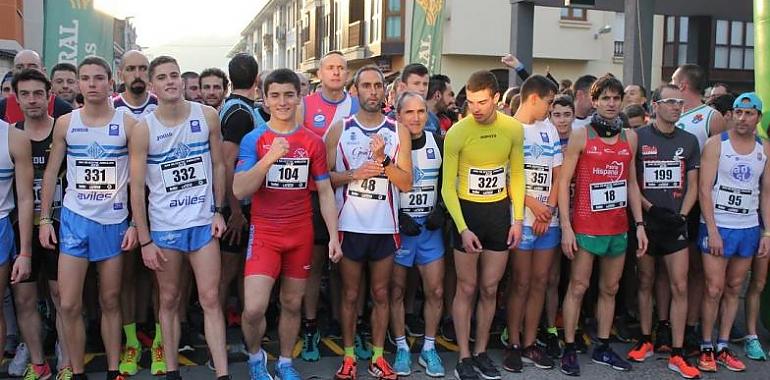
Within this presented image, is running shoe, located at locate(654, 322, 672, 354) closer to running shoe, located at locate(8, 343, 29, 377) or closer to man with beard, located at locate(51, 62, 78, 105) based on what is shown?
running shoe, located at locate(8, 343, 29, 377)

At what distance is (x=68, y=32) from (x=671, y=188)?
7.76 m

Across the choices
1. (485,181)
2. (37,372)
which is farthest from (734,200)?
(37,372)

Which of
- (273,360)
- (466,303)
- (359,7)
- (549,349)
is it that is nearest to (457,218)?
(466,303)

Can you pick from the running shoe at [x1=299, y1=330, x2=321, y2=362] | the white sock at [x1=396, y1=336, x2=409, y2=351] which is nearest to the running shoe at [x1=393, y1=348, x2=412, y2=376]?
the white sock at [x1=396, y1=336, x2=409, y2=351]

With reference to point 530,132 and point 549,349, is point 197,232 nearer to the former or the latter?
point 530,132

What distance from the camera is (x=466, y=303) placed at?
4945 millimetres

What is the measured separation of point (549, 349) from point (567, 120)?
177cm

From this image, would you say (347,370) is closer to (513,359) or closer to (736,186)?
(513,359)

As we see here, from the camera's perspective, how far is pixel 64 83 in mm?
6379

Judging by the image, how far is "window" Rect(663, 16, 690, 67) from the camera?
28109mm

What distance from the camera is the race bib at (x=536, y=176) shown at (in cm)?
501

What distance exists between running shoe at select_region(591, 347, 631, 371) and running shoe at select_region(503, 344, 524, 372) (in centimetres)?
61

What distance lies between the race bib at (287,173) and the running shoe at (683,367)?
309 centimetres

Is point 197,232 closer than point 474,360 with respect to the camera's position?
Yes
